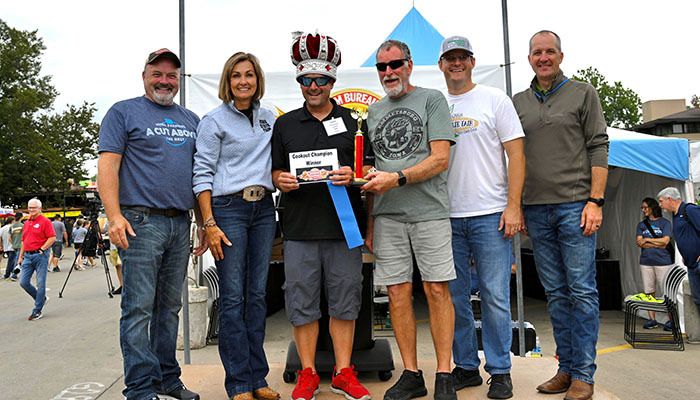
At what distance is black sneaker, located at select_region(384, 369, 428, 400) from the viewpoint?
2.78 m

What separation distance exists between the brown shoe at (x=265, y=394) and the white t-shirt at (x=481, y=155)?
1334mm

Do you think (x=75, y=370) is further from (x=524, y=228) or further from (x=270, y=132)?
(x=524, y=228)

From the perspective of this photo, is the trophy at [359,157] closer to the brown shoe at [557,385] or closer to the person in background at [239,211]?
the person in background at [239,211]

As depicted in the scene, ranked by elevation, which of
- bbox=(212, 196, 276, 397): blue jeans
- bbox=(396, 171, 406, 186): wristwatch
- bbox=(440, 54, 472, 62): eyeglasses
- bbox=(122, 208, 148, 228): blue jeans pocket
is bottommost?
bbox=(212, 196, 276, 397): blue jeans

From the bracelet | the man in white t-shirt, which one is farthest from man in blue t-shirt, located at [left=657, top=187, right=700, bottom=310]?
the bracelet

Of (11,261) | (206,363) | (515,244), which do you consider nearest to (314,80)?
(515,244)

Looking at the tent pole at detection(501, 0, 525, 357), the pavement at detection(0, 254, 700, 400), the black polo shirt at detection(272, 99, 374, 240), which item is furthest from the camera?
the tent pole at detection(501, 0, 525, 357)

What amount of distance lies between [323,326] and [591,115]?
1.98 meters

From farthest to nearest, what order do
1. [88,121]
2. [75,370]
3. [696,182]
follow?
[88,121], [696,182], [75,370]

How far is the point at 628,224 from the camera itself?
926cm

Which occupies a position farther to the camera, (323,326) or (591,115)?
(323,326)

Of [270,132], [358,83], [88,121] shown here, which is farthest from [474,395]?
[88,121]

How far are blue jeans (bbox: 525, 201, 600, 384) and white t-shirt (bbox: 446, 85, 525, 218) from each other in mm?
275

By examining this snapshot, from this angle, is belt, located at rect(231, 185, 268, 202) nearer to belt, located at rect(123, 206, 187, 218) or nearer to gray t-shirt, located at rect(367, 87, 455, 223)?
belt, located at rect(123, 206, 187, 218)
